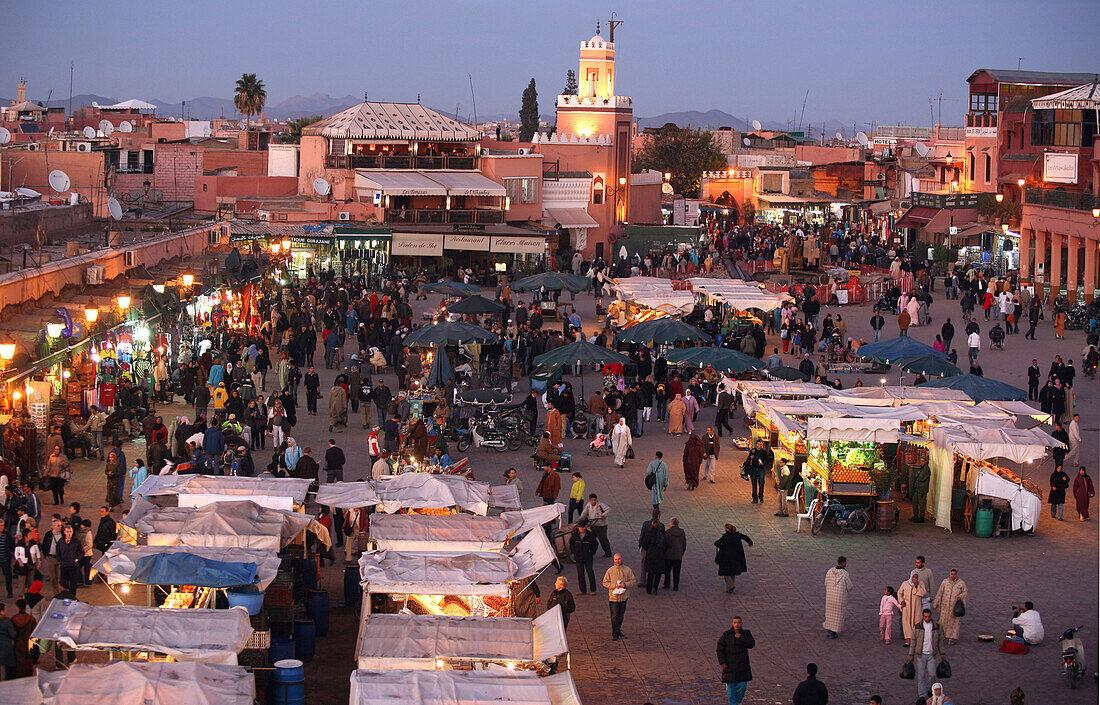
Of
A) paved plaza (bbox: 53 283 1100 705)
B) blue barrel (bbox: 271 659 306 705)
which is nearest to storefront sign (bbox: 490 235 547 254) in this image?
paved plaza (bbox: 53 283 1100 705)

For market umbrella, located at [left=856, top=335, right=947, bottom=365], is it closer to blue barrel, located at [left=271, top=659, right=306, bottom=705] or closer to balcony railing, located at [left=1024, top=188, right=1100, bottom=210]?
blue barrel, located at [left=271, top=659, right=306, bottom=705]

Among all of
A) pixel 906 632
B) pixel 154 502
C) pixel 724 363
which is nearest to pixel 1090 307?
pixel 724 363

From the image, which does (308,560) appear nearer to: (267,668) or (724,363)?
(267,668)

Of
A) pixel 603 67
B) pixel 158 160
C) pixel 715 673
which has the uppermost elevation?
pixel 603 67

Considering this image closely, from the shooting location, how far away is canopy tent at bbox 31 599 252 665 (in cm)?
1011

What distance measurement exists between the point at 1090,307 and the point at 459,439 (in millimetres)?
22265

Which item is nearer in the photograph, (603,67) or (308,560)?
(308,560)

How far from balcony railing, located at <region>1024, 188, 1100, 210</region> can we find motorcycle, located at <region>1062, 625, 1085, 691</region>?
3134 centimetres

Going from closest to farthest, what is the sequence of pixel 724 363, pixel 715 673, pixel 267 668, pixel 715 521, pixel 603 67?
pixel 267 668 < pixel 715 673 < pixel 715 521 < pixel 724 363 < pixel 603 67

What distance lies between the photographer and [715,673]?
493 inches

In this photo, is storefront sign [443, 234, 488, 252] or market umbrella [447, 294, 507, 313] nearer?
market umbrella [447, 294, 507, 313]

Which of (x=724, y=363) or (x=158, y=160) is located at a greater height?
(x=158, y=160)

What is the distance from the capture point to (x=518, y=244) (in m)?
46.8

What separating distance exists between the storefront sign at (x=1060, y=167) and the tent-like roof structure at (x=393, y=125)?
20.8 metres
